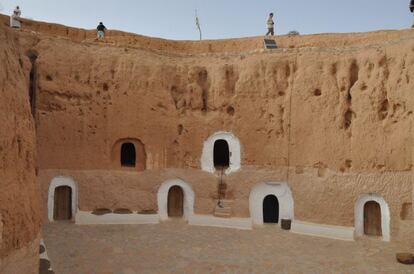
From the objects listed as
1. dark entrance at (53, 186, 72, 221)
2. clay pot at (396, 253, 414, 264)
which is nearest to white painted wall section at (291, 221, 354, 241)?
clay pot at (396, 253, 414, 264)

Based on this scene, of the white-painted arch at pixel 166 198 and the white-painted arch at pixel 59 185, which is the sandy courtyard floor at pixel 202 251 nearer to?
the white-painted arch at pixel 59 185

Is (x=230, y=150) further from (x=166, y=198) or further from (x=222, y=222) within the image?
(x=166, y=198)

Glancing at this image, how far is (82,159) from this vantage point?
16.0 meters

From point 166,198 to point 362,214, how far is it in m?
7.52

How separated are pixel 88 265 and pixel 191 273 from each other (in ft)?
9.38

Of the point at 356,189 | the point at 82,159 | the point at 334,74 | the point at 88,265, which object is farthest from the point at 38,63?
the point at 356,189

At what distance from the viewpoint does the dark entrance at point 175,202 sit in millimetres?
16844

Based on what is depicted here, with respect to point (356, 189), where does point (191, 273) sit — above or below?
below

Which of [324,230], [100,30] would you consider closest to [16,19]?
[100,30]

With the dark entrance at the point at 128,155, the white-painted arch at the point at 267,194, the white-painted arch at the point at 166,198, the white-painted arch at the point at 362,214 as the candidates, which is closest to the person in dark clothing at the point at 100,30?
the dark entrance at the point at 128,155

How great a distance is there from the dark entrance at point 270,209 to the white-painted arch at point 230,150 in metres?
1.76

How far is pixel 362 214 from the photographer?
14562 millimetres

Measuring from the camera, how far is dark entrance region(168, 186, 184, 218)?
16.8m

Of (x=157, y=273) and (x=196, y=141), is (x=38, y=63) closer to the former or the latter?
(x=196, y=141)
